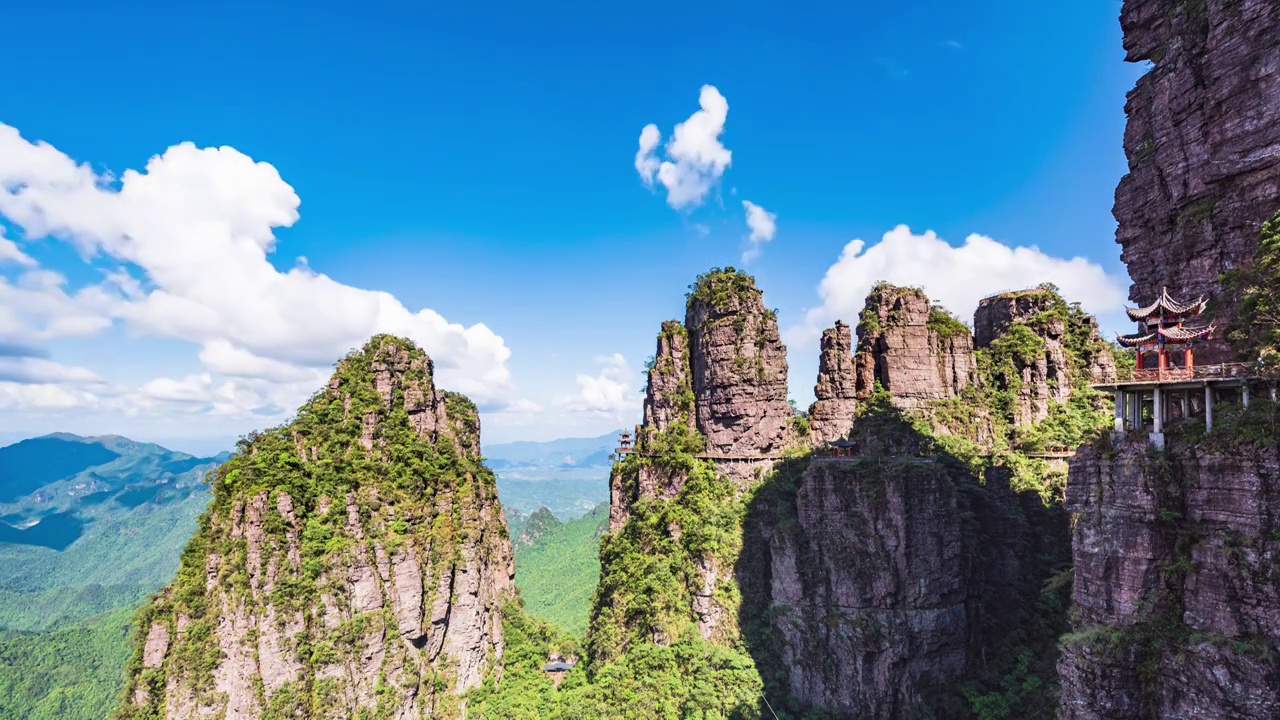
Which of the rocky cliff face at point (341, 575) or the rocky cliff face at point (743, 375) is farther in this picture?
the rocky cliff face at point (743, 375)

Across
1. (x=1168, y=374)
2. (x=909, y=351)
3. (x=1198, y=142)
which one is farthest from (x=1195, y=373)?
(x=909, y=351)

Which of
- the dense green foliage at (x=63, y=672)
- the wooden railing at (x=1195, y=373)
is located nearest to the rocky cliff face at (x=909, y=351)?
the wooden railing at (x=1195, y=373)

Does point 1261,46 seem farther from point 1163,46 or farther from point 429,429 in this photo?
point 429,429

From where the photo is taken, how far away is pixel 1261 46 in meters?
16.0

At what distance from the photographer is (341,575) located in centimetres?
3388

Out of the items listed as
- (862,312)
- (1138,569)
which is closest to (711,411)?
(862,312)

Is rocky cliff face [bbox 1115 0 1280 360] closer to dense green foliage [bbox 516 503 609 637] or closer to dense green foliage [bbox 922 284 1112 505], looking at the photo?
dense green foliage [bbox 922 284 1112 505]

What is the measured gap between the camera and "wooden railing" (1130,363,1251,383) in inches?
593

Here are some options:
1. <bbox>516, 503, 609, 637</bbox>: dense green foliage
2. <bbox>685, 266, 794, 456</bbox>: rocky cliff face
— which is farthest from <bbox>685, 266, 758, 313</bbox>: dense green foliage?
<bbox>516, 503, 609, 637</bbox>: dense green foliage

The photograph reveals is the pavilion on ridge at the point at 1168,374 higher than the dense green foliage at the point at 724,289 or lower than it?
lower

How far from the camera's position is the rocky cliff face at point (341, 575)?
101 feet

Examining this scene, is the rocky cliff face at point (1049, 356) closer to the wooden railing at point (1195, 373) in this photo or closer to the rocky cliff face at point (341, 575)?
the wooden railing at point (1195, 373)

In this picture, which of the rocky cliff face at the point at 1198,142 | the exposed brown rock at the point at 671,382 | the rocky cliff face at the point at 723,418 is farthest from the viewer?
the exposed brown rock at the point at 671,382

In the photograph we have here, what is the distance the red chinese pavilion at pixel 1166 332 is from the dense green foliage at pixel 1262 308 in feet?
3.58
